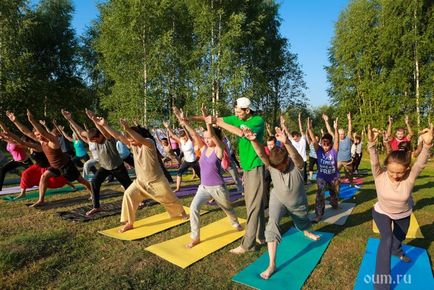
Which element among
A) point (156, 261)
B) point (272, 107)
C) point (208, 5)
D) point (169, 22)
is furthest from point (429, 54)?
point (156, 261)

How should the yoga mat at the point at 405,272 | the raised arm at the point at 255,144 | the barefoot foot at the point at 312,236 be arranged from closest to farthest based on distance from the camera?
1. the raised arm at the point at 255,144
2. the yoga mat at the point at 405,272
3. the barefoot foot at the point at 312,236

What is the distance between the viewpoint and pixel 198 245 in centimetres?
517

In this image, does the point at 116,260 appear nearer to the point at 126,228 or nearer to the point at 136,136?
the point at 126,228

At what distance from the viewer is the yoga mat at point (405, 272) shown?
3.82m

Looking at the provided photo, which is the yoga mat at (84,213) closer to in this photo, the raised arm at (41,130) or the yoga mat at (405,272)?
the raised arm at (41,130)

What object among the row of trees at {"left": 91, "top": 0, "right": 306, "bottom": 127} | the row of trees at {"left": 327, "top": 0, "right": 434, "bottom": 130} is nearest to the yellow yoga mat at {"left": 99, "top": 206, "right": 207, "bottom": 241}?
the row of trees at {"left": 91, "top": 0, "right": 306, "bottom": 127}

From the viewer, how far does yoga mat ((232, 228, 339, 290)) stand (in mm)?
3926

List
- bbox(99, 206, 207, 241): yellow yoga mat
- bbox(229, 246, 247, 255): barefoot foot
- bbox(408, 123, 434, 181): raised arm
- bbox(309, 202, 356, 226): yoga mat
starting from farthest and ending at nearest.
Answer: bbox(309, 202, 356, 226): yoga mat, bbox(99, 206, 207, 241): yellow yoga mat, bbox(229, 246, 247, 255): barefoot foot, bbox(408, 123, 434, 181): raised arm

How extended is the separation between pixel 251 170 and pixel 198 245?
1.59 m

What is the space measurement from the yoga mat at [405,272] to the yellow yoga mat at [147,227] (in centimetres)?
342

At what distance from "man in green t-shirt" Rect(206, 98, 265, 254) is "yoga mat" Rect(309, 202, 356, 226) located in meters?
2.24

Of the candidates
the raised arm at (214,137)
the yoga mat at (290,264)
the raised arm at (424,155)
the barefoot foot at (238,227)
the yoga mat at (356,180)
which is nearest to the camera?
the raised arm at (424,155)

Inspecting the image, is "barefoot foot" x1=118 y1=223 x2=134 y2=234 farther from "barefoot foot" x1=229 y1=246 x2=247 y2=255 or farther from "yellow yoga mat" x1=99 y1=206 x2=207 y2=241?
"barefoot foot" x1=229 y1=246 x2=247 y2=255

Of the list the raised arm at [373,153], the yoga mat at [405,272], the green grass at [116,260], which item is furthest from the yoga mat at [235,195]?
the raised arm at [373,153]
